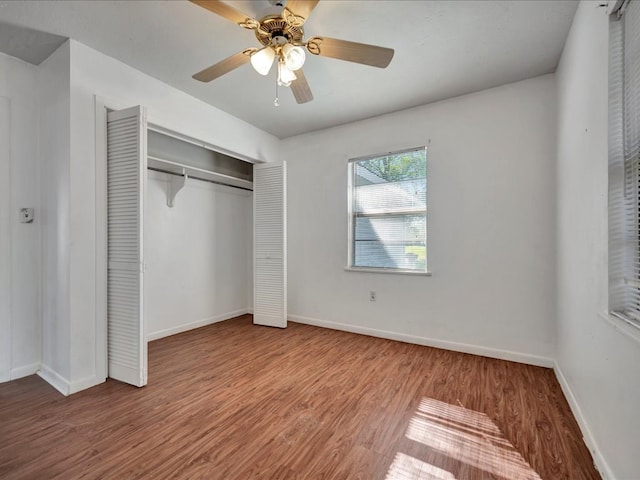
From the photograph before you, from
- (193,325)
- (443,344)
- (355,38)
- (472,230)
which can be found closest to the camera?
(355,38)

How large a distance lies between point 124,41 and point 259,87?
109 cm

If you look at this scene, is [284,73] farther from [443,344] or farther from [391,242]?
[443,344]

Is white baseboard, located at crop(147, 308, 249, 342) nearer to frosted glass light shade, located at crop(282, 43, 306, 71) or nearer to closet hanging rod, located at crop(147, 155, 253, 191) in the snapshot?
closet hanging rod, located at crop(147, 155, 253, 191)

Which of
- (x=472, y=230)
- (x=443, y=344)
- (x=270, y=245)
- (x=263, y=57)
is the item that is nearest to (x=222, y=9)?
(x=263, y=57)

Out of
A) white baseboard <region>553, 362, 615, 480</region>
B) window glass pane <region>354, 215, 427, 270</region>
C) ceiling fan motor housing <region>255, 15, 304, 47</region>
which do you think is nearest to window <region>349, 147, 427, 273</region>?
window glass pane <region>354, 215, 427, 270</region>

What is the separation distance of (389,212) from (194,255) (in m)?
2.57

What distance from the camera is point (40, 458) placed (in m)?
1.50

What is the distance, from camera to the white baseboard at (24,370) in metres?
2.34

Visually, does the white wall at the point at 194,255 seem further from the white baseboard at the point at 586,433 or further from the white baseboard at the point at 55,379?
the white baseboard at the point at 586,433

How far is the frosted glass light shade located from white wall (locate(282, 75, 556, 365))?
6.30 feet

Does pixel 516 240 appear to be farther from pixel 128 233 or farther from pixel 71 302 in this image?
pixel 71 302

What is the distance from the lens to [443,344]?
3.06 metres

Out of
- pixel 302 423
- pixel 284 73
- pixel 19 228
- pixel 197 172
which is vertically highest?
pixel 284 73

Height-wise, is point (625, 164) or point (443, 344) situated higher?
point (625, 164)
